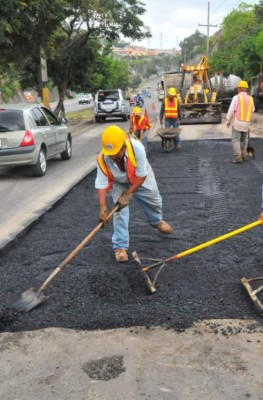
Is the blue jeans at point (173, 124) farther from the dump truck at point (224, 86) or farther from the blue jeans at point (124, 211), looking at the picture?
the dump truck at point (224, 86)

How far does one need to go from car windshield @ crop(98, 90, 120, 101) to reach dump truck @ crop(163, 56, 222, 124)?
5449 mm

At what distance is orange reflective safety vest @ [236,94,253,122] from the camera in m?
9.88

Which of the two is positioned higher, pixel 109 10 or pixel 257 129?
pixel 109 10

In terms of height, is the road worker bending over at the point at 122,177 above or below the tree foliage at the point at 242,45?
below

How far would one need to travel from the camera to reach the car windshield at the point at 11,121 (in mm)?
9604

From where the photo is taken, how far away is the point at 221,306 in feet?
12.8

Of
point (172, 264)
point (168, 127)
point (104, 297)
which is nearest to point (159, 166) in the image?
point (168, 127)

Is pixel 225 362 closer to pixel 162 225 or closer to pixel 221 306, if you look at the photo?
pixel 221 306

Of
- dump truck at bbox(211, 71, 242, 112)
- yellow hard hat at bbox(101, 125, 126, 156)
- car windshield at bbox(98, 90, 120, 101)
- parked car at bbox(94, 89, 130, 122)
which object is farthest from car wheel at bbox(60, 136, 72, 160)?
dump truck at bbox(211, 71, 242, 112)

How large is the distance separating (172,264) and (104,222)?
2.83 ft

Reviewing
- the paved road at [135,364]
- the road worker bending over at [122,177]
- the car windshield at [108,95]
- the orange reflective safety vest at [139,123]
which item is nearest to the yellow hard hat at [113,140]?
the road worker bending over at [122,177]

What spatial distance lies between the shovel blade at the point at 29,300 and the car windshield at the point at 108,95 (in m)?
24.6

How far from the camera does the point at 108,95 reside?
28000mm

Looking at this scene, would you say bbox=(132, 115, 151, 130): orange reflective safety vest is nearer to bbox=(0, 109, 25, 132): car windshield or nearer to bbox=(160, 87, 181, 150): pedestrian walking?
bbox=(160, 87, 181, 150): pedestrian walking
